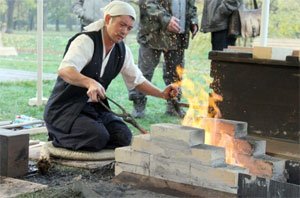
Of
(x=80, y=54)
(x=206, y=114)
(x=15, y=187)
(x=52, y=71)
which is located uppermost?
(x=80, y=54)

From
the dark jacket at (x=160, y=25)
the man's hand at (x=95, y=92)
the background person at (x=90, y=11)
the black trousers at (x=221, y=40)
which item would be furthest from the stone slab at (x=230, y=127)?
the background person at (x=90, y=11)

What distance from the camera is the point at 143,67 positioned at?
5.92 meters

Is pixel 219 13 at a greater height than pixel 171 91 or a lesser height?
greater

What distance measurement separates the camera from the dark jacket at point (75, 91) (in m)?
3.68

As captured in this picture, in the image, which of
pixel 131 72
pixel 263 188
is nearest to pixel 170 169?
pixel 263 188

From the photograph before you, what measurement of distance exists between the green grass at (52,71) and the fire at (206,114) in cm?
38

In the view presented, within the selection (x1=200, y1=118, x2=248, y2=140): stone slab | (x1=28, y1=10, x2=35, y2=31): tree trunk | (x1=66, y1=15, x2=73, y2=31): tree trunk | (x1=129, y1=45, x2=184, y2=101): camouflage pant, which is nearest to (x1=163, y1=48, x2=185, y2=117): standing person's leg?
(x1=129, y1=45, x2=184, y2=101): camouflage pant

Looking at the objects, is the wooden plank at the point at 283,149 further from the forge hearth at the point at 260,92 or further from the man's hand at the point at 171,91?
the man's hand at the point at 171,91

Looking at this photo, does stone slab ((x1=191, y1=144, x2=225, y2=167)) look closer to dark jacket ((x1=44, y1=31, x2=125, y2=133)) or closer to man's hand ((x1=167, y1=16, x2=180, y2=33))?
dark jacket ((x1=44, y1=31, x2=125, y2=133))

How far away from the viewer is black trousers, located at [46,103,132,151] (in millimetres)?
3697

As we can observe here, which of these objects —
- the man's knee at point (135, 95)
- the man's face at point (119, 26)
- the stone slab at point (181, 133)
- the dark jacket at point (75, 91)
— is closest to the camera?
the stone slab at point (181, 133)

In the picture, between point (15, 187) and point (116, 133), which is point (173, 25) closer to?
point (116, 133)

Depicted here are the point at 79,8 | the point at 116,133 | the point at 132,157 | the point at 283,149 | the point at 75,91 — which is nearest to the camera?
the point at 132,157

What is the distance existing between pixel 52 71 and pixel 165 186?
739cm
